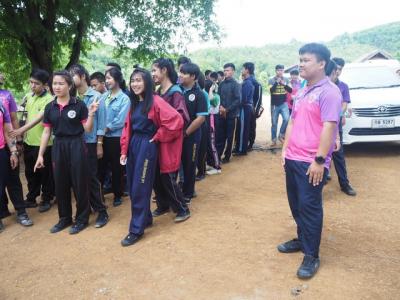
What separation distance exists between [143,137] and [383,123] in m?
4.88

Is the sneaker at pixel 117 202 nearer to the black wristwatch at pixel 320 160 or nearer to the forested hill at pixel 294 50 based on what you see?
the black wristwatch at pixel 320 160

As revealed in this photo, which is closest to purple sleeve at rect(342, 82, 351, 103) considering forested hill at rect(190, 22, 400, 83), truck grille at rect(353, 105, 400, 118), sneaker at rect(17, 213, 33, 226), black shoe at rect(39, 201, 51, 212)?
truck grille at rect(353, 105, 400, 118)

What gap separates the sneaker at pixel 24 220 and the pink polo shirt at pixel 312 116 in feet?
11.2

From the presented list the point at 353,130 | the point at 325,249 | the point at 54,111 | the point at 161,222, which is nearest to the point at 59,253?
the point at 161,222

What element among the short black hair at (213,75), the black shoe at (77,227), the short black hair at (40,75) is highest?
the short black hair at (40,75)

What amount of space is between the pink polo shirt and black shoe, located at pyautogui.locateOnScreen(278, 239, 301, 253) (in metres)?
0.94

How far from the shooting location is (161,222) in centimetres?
461

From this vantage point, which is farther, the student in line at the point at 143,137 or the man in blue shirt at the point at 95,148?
the man in blue shirt at the point at 95,148

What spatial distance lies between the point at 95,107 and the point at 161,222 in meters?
1.57

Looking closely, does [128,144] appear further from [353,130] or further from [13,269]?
[353,130]

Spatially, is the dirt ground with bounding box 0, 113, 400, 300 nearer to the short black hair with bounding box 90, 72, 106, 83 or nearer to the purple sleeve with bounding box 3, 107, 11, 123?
the purple sleeve with bounding box 3, 107, 11, 123

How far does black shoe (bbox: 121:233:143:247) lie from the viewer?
4.02 metres

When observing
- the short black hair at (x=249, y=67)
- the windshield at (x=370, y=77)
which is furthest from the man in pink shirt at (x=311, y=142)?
the windshield at (x=370, y=77)

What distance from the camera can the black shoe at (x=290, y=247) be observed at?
366 centimetres
